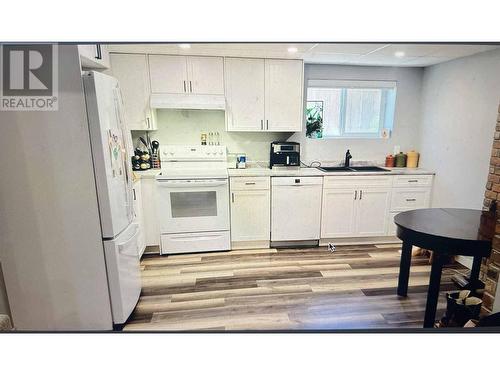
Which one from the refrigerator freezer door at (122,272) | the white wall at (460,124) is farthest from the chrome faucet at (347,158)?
the refrigerator freezer door at (122,272)

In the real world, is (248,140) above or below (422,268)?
above

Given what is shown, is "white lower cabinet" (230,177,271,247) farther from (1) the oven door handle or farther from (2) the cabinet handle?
(2) the cabinet handle

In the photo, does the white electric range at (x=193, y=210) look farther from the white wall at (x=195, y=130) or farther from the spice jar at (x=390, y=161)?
the spice jar at (x=390, y=161)

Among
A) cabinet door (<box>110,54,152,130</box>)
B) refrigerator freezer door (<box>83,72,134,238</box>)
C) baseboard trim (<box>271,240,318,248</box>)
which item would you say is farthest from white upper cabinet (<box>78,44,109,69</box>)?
baseboard trim (<box>271,240,318,248</box>)

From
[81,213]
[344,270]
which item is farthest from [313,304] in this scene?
[81,213]

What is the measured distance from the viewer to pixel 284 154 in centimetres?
295

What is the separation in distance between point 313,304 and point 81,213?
1727 millimetres

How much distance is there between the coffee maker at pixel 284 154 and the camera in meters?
2.95

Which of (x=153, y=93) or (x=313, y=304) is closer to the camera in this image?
(x=313, y=304)

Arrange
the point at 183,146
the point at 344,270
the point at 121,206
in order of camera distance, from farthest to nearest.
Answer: the point at 183,146, the point at 344,270, the point at 121,206

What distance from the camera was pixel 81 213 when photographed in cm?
147

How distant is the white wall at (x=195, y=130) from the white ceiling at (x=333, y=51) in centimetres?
67

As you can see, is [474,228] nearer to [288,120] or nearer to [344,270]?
[344,270]

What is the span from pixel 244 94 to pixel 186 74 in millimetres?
661
